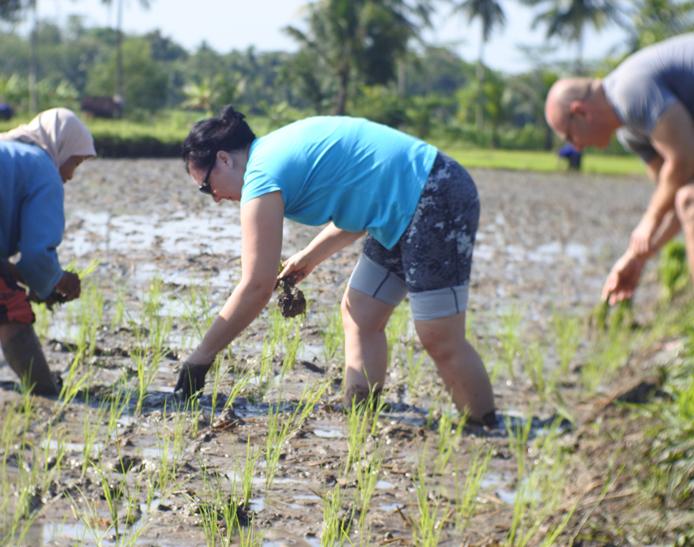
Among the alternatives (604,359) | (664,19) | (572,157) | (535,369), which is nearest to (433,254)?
(535,369)

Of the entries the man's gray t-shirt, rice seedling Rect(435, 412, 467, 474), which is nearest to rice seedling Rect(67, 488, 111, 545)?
rice seedling Rect(435, 412, 467, 474)

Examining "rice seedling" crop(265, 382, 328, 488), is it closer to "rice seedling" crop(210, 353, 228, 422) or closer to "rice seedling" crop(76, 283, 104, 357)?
"rice seedling" crop(210, 353, 228, 422)

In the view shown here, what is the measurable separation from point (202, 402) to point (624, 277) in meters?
1.47

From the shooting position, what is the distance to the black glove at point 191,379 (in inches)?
116

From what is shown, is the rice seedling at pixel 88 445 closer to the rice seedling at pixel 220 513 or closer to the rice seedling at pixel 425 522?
the rice seedling at pixel 220 513

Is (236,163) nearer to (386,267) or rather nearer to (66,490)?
(386,267)

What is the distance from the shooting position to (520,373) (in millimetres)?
6062

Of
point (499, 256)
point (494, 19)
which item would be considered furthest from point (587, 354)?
point (494, 19)

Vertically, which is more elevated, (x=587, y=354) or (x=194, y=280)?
(x=194, y=280)

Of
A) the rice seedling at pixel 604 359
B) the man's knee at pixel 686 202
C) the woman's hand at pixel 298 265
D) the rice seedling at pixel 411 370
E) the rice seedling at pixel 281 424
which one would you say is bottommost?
the rice seedling at pixel 604 359

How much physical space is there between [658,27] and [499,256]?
2582cm

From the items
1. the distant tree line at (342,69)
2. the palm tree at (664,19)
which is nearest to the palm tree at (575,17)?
the distant tree line at (342,69)

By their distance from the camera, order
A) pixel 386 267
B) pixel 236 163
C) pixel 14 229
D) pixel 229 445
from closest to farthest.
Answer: pixel 236 163 → pixel 229 445 → pixel 386 267 → pixel 14 229

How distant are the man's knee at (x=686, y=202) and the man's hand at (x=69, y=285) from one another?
199cm
